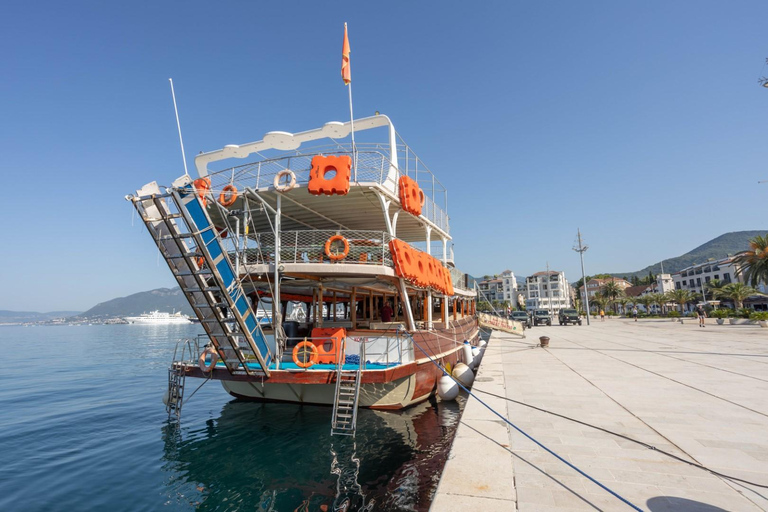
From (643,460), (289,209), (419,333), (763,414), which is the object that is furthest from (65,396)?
(763,414)

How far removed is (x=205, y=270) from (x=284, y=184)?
3.58 meters

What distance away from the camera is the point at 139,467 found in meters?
8.55

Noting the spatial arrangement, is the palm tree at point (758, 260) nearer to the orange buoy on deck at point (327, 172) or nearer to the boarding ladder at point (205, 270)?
the orange buoy on deck at point (327, 172)

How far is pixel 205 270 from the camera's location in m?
9.08

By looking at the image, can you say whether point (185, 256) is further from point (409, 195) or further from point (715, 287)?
point (715, 287)

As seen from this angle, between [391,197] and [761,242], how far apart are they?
48230 mm

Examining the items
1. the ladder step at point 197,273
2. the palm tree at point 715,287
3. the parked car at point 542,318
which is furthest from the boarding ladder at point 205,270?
the palm tree at point 715,287

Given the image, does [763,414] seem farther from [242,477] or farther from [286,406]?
[286,406]

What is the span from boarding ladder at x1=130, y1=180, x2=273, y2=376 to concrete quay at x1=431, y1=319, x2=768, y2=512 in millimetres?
5769

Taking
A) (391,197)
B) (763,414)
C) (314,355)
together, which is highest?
(391,197)

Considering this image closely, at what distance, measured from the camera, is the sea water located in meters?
6.90

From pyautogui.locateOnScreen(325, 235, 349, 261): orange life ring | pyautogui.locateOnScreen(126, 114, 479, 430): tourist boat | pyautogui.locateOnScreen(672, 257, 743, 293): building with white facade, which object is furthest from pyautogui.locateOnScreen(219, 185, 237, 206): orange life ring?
pyautogui.locateOnScreen(672, 257, 743, 293): building with white facade

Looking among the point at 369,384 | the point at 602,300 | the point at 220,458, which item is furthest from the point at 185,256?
the point at 602,300

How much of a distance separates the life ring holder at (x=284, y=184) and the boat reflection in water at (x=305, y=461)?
22.3 feet
